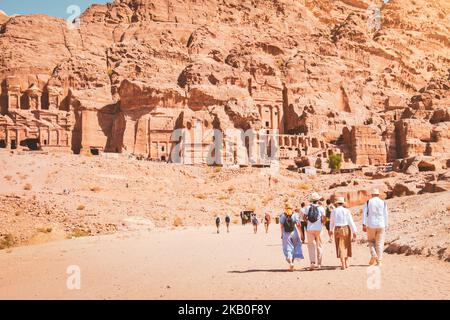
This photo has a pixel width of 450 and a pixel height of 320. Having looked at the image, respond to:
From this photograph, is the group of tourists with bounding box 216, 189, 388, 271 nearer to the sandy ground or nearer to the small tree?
the sandy ground

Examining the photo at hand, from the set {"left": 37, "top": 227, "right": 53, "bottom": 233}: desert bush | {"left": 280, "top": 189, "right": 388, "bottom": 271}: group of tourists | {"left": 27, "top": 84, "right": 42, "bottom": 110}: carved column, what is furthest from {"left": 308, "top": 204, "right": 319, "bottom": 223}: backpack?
{"left": 27, "top": 84, "right": 42, "bottom": 110}: carved column

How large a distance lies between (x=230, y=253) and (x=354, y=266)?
5.45 m

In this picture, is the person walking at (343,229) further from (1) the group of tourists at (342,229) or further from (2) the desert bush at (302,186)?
(2) the desert bush at (302,186)

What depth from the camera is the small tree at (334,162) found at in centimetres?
6050

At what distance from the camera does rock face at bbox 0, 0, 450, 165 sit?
6500 centimetres

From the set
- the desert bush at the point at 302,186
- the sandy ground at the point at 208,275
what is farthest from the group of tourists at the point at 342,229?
the desert bush at the point at 302,186

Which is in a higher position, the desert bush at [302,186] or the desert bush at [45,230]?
the desert bush at [302,186]

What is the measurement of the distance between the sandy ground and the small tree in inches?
1642

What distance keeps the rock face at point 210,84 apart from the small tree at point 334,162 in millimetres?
2304

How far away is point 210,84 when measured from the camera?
71062 mm

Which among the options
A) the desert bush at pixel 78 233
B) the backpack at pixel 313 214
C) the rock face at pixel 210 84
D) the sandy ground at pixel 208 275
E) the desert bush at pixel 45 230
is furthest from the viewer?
the rock face at pixel 210 84

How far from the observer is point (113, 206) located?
33625 mm

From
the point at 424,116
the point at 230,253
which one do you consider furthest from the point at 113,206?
the point at 424,116
